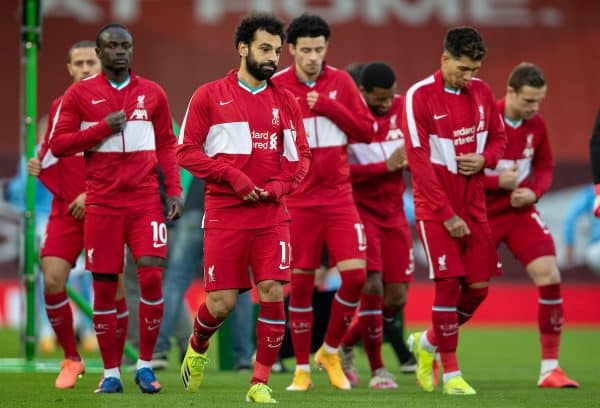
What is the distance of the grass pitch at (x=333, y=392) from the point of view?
25.8 ft

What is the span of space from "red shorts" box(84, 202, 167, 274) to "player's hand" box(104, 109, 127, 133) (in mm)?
556

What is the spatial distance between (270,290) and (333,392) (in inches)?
54.0

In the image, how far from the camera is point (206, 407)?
7.50 m

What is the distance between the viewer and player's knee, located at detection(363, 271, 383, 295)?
31.8 feet

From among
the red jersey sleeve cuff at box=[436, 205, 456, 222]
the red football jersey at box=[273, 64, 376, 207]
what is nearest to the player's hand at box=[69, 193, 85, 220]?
the red football jersey at box=[273, 64, 376, 207]

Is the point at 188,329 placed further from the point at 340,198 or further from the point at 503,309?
the point at 503,309

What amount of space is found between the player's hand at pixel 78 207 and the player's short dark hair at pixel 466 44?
2.85m

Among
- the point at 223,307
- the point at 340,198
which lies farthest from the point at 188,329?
the point at 223,307

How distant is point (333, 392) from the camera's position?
8883mm

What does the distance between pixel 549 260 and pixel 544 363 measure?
760 millimetres

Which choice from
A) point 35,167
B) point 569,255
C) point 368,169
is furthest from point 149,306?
point 569,255

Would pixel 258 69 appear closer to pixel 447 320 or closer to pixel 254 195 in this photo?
pixel 254 195

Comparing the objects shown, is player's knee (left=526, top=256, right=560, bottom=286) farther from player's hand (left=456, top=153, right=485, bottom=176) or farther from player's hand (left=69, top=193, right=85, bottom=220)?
player's hand (left=69, top=193, right=85, bottom=220)

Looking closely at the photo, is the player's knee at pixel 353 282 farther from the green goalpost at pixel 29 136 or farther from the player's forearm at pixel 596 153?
the green goalpost at pixel 29 136
